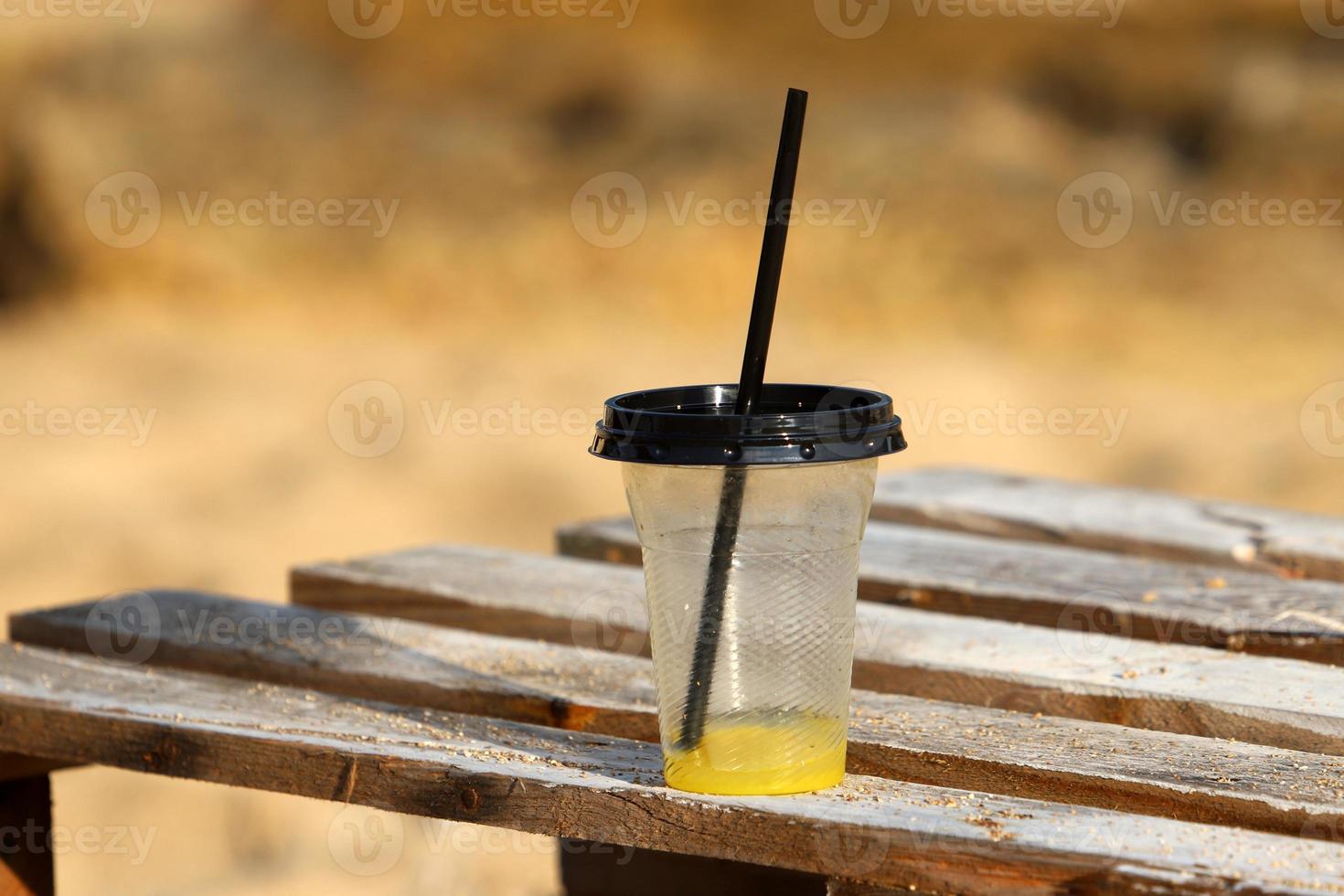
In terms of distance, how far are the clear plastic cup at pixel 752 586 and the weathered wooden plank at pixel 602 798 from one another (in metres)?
0.04

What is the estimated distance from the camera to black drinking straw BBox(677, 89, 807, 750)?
1.08 m

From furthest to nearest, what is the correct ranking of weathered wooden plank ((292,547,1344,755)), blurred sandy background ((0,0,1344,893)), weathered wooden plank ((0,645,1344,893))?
blurred sandy background ((0,0,1344,893))
weathered wooden plank ((292,547,1344,755))
weathered wooden plank ((0,645,1344,893))

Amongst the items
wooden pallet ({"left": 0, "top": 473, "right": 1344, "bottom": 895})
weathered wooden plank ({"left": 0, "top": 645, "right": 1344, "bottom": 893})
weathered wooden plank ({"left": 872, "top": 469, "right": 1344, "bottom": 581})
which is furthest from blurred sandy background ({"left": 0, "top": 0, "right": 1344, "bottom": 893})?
weathered wooden plank ({"left": 0, "top": 645, "right": 1344, "bottom": 893})

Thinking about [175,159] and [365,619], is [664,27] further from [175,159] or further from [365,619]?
[365,619]

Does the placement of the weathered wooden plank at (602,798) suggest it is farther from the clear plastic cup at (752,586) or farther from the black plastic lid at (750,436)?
the black plastic lid at (750,436)

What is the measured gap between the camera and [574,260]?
7195 millimetres

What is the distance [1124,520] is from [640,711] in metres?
0.98

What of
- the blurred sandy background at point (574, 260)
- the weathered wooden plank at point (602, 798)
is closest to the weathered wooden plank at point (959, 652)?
the weathered wooden plank at point (602, 798)

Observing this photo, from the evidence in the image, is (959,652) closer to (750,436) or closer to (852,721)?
(852,721)

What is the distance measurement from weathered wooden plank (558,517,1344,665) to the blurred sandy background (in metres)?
3.49

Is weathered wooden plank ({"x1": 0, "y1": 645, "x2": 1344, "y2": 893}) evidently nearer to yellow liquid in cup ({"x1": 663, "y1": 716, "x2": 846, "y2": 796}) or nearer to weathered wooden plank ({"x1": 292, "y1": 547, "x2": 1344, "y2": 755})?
yellow liquid in cup ({"x1": 663, "y1": 716, "x2": 846, "y2": 796})

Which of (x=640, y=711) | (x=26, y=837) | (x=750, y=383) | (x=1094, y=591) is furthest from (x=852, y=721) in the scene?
(x=26, y=837)

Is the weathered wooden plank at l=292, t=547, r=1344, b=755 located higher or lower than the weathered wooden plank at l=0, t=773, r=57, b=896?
higher

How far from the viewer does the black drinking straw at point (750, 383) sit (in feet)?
3.55
